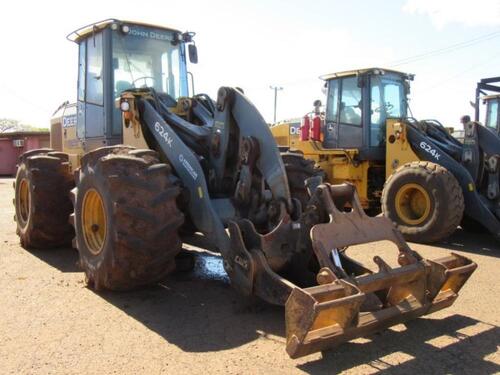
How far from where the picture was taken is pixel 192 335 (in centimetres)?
410

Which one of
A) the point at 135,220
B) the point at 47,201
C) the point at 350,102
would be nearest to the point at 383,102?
the point at 350,102

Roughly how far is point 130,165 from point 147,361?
184 centimetres

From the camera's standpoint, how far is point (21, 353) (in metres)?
3.74

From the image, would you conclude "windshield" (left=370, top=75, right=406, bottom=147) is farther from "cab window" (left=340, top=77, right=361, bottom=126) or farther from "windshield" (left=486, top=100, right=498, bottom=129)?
"windshield" (left=486, top=100, right=498, bottom=129)

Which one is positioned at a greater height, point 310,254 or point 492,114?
point 492,114

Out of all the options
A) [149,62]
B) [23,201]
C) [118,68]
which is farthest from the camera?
[23,201]

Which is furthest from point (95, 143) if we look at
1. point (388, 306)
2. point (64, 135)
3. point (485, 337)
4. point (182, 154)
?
point (485, 337)

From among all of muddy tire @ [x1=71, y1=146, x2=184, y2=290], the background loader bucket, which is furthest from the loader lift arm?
muddy tire @ [x1=71, y1=146, x2=184, y2=290]

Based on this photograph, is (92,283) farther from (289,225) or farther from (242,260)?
(289,225)

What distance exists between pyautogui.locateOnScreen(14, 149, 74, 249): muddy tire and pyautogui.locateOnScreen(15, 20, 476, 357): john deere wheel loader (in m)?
0.04

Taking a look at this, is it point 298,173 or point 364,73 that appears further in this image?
point 364,73

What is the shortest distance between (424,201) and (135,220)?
17.7ft

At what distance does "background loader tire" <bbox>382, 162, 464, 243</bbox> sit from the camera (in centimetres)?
791

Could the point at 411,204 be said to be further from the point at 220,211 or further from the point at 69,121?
the point at 69,121
